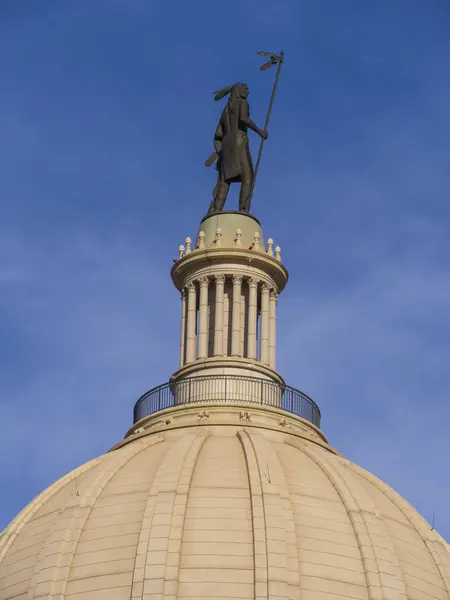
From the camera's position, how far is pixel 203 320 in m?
81.6

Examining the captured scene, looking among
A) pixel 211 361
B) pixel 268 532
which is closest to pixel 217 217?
pixel 211 361

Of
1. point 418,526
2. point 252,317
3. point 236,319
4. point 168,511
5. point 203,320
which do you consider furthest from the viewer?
point 252,317

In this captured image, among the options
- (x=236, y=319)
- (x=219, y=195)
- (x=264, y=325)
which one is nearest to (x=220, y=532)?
(x=236, y=319)

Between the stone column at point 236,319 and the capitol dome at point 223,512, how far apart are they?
0.05 metres

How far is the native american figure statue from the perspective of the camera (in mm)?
86125

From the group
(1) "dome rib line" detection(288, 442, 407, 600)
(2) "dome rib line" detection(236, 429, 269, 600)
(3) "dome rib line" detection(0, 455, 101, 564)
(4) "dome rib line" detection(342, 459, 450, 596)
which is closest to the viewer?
(2) "dome rib line" detection(236, 429, 269, 600)

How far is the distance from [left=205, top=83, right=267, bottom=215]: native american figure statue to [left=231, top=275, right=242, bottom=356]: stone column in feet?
14.8

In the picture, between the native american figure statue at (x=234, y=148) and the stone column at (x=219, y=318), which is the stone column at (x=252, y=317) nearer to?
the stone column at (x=219, y=318)

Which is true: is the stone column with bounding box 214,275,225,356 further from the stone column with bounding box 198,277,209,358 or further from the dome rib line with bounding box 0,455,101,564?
the dome rib line with bounding box 0,455,101,564

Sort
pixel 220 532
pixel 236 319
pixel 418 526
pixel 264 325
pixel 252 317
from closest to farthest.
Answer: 1. pixel 220 532
2. pixel 418 526
3. pixel 236 319
4. pixel 252 317
5. pixel 264 325

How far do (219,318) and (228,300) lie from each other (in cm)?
153

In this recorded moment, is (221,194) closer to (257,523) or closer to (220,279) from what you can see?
(220,279)

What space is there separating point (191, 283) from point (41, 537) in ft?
49.0

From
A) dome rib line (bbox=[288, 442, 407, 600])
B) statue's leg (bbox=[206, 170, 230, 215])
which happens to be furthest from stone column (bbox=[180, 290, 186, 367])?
dome rib line (bbox=[288, 442, 407, 600])
